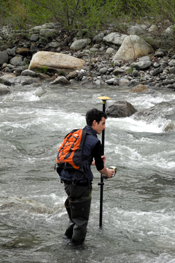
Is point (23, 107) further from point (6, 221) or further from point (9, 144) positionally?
point (6, 221)

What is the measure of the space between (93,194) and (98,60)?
1293cm

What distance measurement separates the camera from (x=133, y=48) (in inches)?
666

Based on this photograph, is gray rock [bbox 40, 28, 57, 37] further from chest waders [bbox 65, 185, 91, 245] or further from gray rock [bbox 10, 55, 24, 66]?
chest waders [bbox 65, 185, 91, 245]

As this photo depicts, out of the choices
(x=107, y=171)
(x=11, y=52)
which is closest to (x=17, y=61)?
(x=11, y=52)

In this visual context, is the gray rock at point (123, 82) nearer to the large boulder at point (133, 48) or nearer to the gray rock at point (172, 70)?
the gray rock at point (172, 70)

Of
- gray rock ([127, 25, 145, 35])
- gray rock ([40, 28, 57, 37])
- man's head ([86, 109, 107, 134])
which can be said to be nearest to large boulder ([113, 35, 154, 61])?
gray rock ([127, 25, 145, 35])

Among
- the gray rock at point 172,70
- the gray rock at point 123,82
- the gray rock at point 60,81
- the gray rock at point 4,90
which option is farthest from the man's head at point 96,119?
the gray rock at point 60,81

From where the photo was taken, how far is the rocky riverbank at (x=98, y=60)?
15.4 meters

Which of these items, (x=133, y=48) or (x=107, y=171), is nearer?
(x=107, y=171)

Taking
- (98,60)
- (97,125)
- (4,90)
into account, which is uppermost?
(98,60)

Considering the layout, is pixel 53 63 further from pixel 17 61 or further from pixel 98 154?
pixel 98 154

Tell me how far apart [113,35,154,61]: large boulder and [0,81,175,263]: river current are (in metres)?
6.84

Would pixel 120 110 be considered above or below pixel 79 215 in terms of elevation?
above

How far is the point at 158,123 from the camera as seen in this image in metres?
9.69
